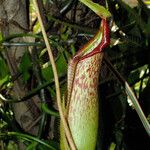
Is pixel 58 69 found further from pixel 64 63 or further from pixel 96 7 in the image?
pixel 96 7

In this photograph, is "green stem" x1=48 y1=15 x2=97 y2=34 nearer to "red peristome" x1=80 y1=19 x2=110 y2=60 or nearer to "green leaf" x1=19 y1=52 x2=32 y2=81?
"green leaf" x1=19 y1=52 x2=32 y2=81

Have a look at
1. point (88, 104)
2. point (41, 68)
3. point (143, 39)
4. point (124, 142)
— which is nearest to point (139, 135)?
point (124, 142)

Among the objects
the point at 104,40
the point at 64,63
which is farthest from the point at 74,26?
the point at 104,40

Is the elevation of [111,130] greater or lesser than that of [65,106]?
lesser

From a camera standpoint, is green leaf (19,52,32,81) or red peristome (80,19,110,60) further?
green leaf (19,52,32,81)

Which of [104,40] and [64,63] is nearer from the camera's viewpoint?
[104,40]

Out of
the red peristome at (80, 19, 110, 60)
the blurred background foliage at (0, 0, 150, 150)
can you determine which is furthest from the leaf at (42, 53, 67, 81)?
the red peristome at (80, 19, 110, 60)

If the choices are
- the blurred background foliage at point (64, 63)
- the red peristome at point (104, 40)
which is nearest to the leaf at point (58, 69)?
the blurred background foliage at point (64, 63)

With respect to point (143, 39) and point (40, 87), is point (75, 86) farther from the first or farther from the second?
point (143, 39)
